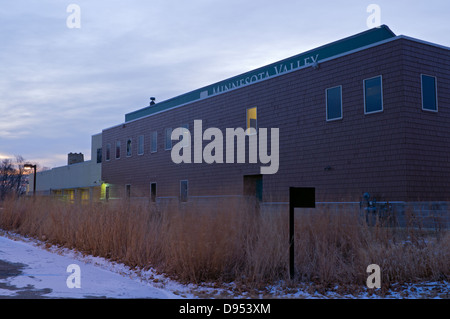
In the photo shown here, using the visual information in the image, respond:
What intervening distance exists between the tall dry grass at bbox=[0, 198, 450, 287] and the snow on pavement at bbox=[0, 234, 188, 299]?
551 mm

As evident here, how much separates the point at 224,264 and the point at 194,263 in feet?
1.58

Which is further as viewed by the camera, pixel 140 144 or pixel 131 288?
pixel 140 144

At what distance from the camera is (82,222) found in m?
11.2

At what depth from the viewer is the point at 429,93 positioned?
1575 centimetres

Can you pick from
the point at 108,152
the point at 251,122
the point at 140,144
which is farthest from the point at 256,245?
the point at 108,152

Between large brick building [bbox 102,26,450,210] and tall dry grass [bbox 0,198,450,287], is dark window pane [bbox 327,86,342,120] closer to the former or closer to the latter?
large brick building [bbox 102,26,450,210]

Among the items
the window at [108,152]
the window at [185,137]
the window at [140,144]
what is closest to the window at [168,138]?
the window at [185,137]

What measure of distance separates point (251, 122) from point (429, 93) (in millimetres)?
8009

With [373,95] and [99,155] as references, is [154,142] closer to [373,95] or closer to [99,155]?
[99,155]

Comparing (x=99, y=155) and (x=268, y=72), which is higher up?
(x=268, y=72)

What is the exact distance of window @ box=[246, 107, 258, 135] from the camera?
2102 centimetres

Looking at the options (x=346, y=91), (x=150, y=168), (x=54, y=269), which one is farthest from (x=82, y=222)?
(x=150, y=168)

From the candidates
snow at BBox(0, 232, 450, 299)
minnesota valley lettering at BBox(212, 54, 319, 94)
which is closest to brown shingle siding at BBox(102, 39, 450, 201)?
minnesota valley lettering at BBox(212, 54, 319, 94)
